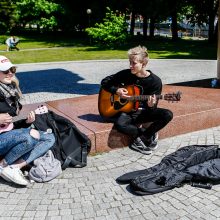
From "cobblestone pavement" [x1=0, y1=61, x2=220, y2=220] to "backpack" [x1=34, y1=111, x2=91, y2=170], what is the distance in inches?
5.6

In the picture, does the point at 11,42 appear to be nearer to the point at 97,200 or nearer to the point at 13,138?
the point at 13,138

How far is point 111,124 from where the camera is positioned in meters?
5.96

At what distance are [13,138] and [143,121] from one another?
2.19 m

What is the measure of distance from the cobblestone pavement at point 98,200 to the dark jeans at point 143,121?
583 mm

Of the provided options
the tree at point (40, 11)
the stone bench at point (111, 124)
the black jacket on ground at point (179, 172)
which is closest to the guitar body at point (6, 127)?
the stone bench at point (111, 124)

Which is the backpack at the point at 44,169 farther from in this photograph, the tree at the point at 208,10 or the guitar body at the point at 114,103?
the tree at the point at 208,10

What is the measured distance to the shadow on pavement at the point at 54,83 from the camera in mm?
10773

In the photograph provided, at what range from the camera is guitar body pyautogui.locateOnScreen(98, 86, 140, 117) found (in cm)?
559

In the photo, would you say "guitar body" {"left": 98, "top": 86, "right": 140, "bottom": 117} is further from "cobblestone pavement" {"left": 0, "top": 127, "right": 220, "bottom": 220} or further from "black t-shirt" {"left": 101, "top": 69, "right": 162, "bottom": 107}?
"cobblestone pavement" {"left": 0, "top": 127, "right": 220, "bottom": 220}

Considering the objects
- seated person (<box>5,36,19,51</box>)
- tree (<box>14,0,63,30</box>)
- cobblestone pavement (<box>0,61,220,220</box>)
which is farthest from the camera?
tree (<box>14,0,63,30</box>)

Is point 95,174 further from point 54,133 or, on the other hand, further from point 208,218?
point 208,218

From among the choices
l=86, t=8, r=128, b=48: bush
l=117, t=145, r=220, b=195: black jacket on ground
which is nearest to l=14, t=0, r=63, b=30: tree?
l=86, t=8, r=128, b=48: bush

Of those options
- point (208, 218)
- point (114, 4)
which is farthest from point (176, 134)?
point (114, 4)

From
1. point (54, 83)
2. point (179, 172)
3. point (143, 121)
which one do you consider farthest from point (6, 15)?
point (179, 172)
